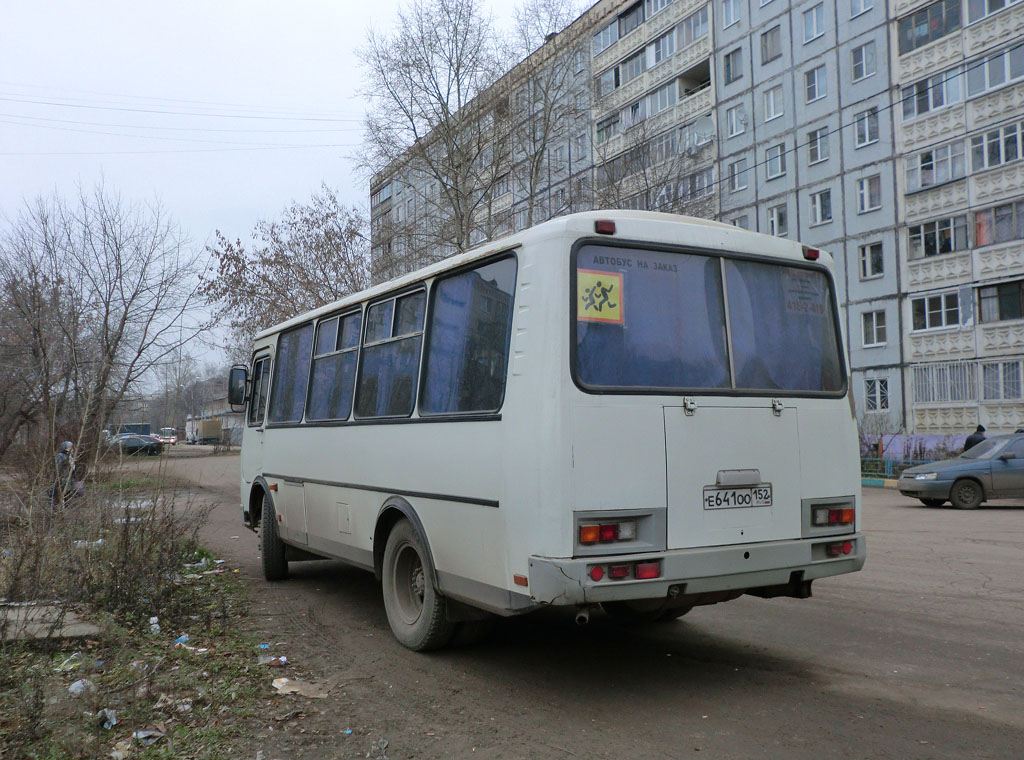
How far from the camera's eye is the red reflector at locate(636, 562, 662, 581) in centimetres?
513

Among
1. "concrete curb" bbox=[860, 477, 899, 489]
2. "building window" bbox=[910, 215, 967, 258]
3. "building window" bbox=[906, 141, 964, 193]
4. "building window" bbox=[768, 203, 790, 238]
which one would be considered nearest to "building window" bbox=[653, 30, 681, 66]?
"building window" bbox=[768, 203, 790, 238]

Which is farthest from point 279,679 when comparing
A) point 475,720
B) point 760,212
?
point 760,212

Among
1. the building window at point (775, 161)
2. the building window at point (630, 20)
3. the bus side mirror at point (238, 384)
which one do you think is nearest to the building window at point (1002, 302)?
the building window at point (775, 161)

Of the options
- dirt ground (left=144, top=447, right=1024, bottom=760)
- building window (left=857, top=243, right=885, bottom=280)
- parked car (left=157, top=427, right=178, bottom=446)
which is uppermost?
building window (left=857, top=243, right=885, bottom=280)

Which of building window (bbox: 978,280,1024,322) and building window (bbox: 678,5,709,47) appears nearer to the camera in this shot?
building window (bbox: 978,280,1024,322)

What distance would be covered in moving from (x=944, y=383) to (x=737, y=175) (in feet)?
42.0

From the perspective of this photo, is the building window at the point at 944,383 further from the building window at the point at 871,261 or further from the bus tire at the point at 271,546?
the bus tire at the point at 271,546

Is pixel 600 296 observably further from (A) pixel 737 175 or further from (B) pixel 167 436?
(A) pixel 737 175

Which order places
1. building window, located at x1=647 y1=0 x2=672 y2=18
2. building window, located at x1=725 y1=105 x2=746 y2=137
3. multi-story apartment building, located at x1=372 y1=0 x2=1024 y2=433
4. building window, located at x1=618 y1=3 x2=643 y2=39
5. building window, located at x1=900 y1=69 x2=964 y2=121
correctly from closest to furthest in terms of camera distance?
multi-story apartment building, located at x1=372 y1=0 x2=1024 y2=433
building window, located at x1=900 y1=69 x2=964 y2=121
building window, located at x1=725 y1=105 x2=746 y2=137
building window, located at x1=647 y1=0 x2=672 y2=18
building window, located at x1=618 y1=3 x2=643 y2=39

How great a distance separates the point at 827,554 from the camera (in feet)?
19.3

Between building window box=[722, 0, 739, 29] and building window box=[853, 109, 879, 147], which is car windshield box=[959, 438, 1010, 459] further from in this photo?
building window box=[722, 0, 739, 29]

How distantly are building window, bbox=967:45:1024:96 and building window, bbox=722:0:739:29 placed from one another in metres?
11.4

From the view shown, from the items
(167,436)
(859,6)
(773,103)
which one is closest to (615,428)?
(167,436)

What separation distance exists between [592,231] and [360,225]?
2903 centimetres
